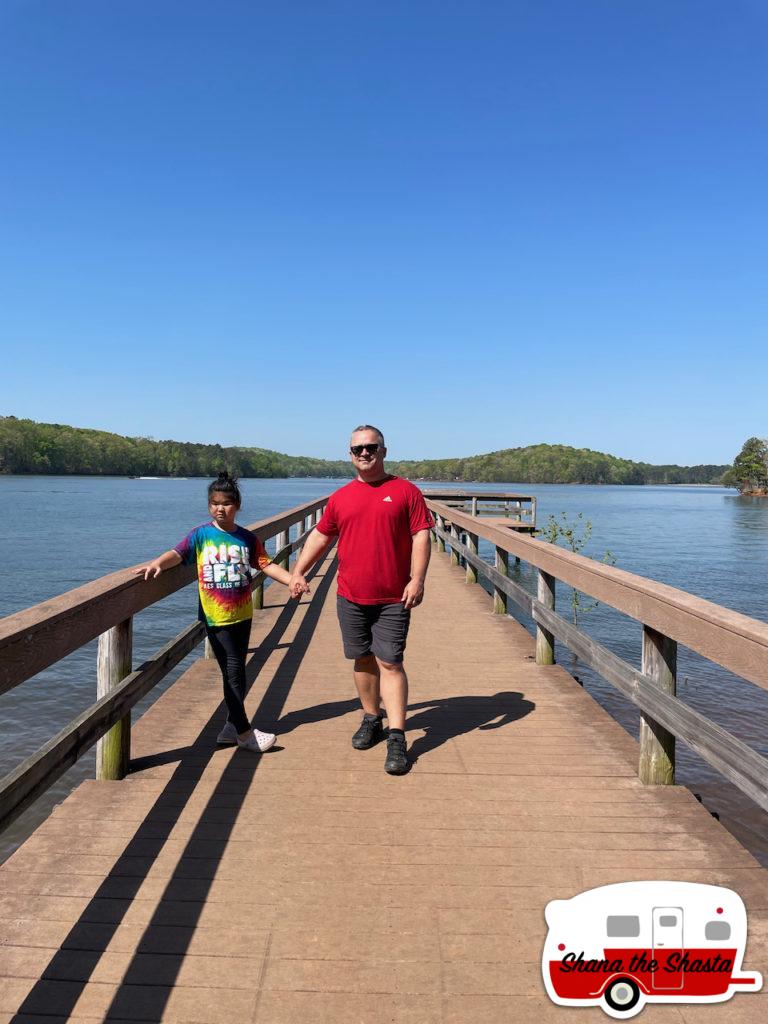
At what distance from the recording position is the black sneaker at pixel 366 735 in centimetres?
399

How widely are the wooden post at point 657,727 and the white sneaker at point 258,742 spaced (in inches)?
72.9

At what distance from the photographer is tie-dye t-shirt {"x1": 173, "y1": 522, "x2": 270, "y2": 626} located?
373 centimetres

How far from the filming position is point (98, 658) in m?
3.26

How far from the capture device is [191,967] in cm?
217

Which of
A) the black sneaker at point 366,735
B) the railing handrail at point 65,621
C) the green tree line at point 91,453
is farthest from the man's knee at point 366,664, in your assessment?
the green tree line at point 91,453

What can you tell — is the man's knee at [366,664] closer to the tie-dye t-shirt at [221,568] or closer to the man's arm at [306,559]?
the man's arm at [306,559]

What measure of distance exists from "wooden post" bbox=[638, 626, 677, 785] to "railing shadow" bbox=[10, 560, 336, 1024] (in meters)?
1.87

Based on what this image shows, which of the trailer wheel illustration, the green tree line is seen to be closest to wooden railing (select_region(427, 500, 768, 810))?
the trailer wheel illustration

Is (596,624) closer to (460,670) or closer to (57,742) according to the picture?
(460,670)

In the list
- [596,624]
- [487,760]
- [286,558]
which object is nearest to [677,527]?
[596,624]

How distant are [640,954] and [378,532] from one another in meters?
2.13

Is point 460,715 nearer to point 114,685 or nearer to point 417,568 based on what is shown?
point 417,568

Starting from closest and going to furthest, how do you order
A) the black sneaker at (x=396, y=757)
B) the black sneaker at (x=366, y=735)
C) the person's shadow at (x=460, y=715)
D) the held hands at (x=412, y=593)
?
1. the black sneaker at (x=396, y=757)
2. the held hands at (x=412, y=593)
3. the black sneaker at (x=366, y=735)
4. the person's shadow at (x=460, y=715)

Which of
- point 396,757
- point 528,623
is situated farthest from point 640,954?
point 528,623
